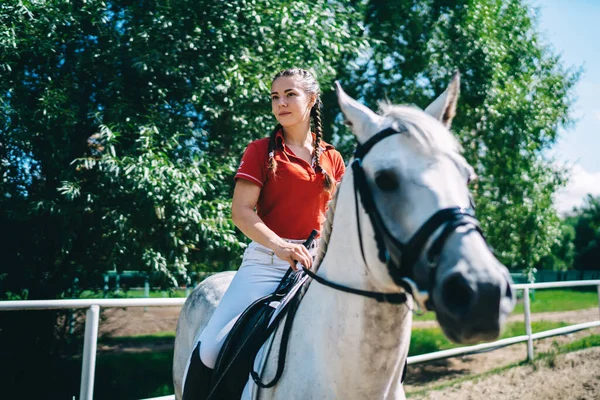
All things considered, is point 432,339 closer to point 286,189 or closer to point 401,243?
point 286,189

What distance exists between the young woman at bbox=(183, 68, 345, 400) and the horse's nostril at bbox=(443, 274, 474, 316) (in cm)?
97

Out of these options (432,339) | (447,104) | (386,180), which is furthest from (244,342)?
(432,339)

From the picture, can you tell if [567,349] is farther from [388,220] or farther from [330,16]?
[388,220]

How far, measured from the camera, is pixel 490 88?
8.54 metres

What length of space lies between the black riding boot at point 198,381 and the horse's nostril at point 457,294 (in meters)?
1.46

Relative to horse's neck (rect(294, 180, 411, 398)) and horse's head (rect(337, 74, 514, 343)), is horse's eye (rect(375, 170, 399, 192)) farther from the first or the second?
horse's neck (rect(294, 180, 411, 398))

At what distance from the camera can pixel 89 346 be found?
3336 mm

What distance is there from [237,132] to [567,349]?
7.25 m

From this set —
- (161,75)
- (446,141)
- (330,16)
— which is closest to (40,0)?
(161,75)

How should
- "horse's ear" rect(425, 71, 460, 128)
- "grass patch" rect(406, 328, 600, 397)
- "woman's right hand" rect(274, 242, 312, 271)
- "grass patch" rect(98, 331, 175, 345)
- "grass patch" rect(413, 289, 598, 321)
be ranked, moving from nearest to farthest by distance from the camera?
"horse's ear" rect(425, 71, 460, 128) < "woman's right hand" rect(274, 242, 312, 271) < "grass patch" rect(406, 328, 600, 397) < "grass patch" rect(98, 331, 175, 345) < "grass patch" rect(413, 289, 598, 321)

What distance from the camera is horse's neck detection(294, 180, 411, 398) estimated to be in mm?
1557

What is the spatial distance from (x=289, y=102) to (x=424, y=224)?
1.16m

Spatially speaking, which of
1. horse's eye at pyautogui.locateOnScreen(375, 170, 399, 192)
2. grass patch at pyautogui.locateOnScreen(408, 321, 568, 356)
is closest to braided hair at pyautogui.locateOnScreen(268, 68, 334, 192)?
horse's eye at pyautogui.locateOnScreen(375, 170, 399, 192)

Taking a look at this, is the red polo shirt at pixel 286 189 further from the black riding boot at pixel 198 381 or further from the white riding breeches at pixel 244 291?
the black riding boot at pixel 198 381
